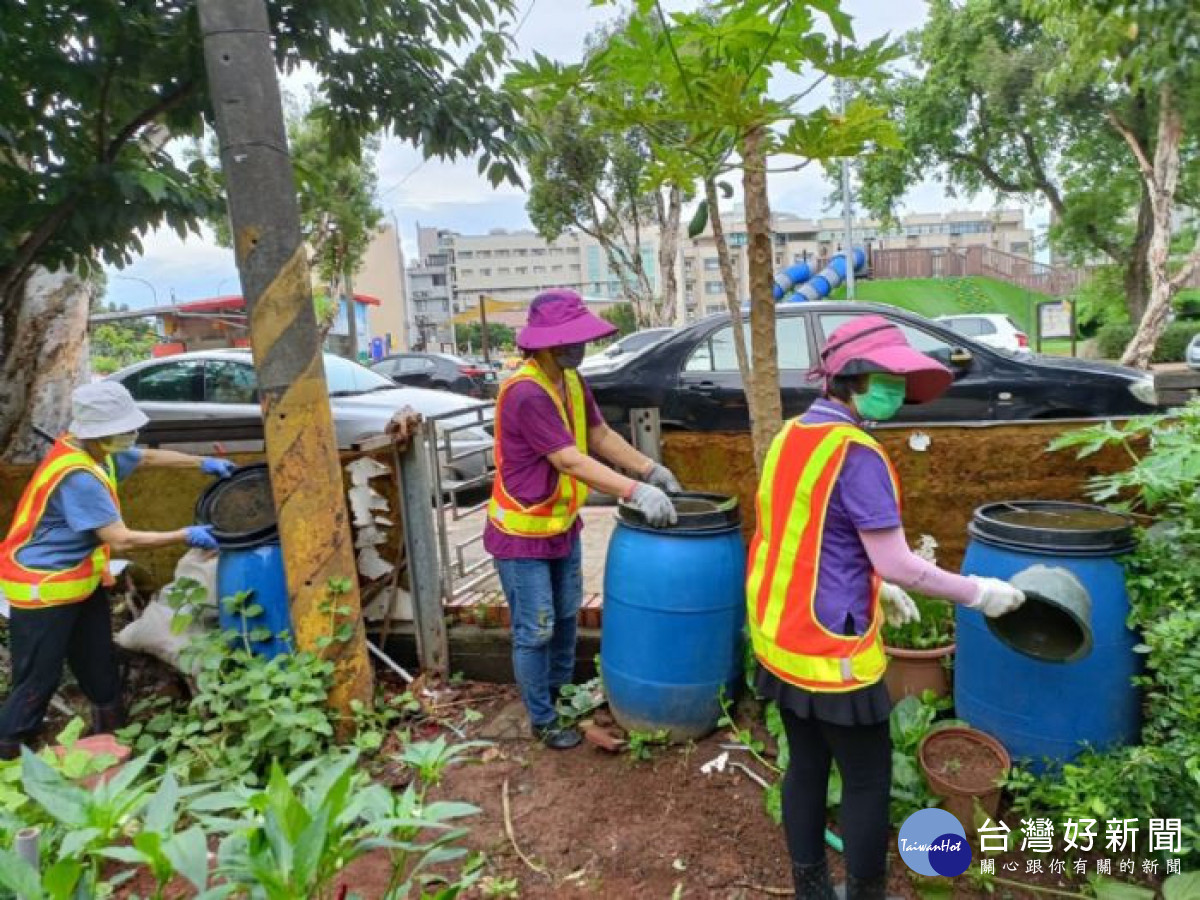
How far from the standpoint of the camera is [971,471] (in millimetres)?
3324

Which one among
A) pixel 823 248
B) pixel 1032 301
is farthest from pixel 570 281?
pixel 1032 301

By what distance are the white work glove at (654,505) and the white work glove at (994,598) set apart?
1072 mm

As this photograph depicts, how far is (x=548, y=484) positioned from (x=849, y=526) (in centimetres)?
133

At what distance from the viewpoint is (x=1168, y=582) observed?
2354mm

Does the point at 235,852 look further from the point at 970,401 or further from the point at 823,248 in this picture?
the point at 823,248

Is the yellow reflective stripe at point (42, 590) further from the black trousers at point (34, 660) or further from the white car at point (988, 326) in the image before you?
the white car at point (988, 326)

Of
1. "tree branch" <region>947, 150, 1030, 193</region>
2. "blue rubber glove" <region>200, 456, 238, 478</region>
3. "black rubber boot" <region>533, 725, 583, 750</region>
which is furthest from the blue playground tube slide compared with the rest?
"black rubber boot" <region>533, 725, 583, 750</region>

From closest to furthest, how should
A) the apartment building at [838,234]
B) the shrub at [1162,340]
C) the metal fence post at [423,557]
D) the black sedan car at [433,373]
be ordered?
1. the metal fence post at [423,557]
2. the black sedan car at [433,373]
3. the shrub at [1162,340]
4. the apartment building at [838,234]

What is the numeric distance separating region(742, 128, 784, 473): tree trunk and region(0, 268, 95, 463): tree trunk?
14.2ft

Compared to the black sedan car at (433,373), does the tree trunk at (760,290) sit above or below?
above

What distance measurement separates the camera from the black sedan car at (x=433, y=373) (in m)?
15.3

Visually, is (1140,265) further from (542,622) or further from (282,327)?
(282,327)

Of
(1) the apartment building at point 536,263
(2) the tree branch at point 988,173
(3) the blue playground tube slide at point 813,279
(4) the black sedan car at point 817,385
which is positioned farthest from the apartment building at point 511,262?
(4) the black sedan car at point 817,385

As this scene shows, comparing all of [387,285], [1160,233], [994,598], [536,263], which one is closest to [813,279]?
[1160,233]
